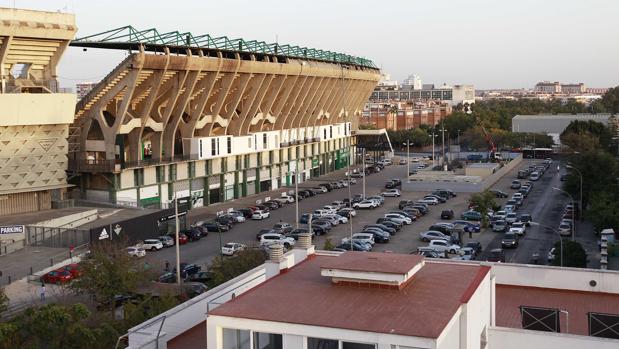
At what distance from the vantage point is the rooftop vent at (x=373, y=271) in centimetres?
1477

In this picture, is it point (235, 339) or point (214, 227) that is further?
point (214, 227)

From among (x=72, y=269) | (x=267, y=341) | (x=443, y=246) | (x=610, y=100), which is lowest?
(x=443, y=246)

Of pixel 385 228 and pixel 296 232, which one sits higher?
pixel 296 232

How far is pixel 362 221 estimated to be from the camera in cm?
5416

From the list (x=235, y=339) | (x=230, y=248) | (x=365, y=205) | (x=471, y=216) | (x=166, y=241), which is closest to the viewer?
(x=235, y=339)

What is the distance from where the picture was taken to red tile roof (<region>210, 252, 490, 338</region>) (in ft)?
41.3

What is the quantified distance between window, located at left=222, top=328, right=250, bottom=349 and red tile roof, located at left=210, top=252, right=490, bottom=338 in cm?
36

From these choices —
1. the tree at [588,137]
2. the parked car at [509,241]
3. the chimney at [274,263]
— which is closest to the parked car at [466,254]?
the parked car at [509,241]

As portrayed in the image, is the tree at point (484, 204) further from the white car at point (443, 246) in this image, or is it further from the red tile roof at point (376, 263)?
the red tile roof at point (376, 263)

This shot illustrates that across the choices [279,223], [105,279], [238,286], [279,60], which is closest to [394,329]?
[238,286]

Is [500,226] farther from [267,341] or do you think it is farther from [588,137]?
[588,137]

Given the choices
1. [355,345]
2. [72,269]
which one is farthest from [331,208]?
[355,345]

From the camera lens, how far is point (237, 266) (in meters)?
31.3

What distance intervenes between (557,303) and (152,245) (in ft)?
97.7
